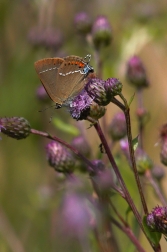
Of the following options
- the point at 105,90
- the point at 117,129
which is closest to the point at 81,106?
the point at 105,90

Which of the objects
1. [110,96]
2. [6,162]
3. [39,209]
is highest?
[6,162]

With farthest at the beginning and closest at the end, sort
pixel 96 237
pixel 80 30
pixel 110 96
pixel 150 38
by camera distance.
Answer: pixel 150 38
pixel 80 30
pixel 96 237
pixel 110 96

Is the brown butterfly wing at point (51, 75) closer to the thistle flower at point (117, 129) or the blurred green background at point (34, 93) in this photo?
the thistle flower at point (117, 129)

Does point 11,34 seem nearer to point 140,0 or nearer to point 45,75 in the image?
point 140,0

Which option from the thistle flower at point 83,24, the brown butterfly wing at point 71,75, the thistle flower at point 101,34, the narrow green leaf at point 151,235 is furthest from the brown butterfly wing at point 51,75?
the thistle flower at point 83,24

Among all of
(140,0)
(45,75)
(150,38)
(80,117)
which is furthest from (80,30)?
(140,0)

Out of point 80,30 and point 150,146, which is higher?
point 80,30
